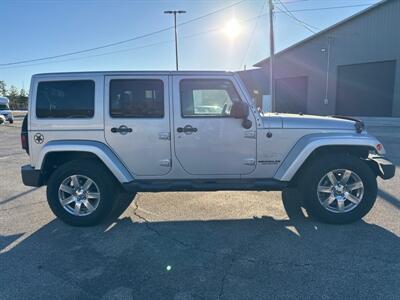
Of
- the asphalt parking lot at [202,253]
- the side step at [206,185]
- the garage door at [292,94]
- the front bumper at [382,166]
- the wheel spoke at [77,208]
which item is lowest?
the asphalt parking lot at [202,253]

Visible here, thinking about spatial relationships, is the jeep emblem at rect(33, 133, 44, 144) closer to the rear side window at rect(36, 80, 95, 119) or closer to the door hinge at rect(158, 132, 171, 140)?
the rear side window at rect(36, 80, 95, 119)

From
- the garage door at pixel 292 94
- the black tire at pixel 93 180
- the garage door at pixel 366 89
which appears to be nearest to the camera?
the black tire at pixel 93 180

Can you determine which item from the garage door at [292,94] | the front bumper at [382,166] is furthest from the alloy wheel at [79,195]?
the garage door at [292,94]

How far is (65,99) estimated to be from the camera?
418cm

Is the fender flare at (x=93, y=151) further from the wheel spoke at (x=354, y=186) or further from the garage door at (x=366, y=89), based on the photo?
the garage door at (x=366, y=89)

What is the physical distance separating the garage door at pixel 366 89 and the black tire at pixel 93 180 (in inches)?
910

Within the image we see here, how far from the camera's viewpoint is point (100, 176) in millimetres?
4180

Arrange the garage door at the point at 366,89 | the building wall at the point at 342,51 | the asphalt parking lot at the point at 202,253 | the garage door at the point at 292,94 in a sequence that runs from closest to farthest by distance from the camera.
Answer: the asphalt parking lot at the point at 202,253
the building wall at the point at 342,51
the garage door at the point at 366,89
the garage door at the point at 292,94

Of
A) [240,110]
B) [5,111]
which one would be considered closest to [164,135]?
[240,110]

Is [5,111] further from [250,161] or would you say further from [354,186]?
[354,186]

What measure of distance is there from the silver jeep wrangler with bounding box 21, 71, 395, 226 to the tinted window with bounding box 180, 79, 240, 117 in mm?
14

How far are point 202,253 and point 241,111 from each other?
6.07 ft

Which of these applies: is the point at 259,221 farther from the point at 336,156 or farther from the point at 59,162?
the point at 59,162

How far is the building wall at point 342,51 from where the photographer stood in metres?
20.9
